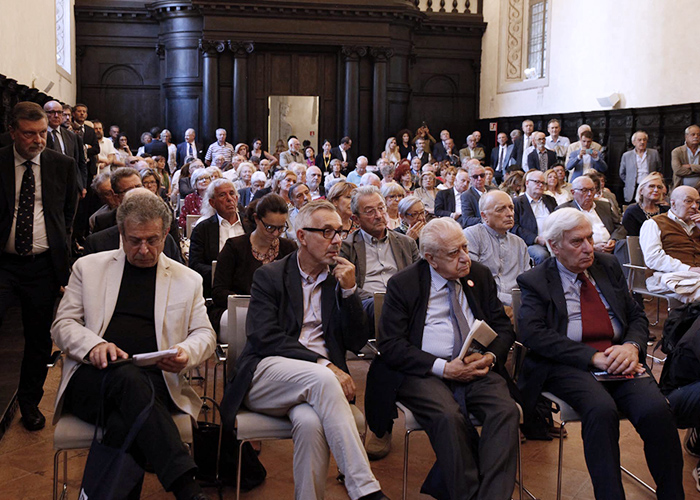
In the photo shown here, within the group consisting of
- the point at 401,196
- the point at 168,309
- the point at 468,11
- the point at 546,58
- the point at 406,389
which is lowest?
the point at 406,389

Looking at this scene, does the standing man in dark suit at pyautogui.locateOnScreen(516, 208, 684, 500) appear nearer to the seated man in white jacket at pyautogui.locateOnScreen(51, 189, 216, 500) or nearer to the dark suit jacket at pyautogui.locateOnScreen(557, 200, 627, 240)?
the seated man in white jacket at pyautogui.locateOnScreen(51, 189, 216, 500)

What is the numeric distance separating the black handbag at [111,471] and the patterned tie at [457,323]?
4.55 ft

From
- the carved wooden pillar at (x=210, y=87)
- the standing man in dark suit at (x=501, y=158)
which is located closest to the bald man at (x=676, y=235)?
the standing man in dark suit at (x=501, y=158)

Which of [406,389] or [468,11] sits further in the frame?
[468,11]

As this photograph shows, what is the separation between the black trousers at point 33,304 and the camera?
398 centimetres

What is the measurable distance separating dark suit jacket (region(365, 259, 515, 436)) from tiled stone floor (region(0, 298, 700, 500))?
48cm

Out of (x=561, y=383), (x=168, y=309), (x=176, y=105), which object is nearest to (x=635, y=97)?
(x=176, y=105)

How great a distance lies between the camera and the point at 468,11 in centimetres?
1725

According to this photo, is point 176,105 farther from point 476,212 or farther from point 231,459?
point 231,459

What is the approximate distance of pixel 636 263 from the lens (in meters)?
6.01

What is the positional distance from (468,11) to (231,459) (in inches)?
613

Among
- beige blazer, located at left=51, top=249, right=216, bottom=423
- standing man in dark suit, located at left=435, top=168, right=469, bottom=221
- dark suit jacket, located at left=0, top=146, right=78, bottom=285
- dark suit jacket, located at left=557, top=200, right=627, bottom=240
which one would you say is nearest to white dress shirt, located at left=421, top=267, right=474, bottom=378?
beige blazer, located at left=51, top=249, right=216, bottom=423

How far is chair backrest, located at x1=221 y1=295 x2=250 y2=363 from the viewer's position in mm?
3438

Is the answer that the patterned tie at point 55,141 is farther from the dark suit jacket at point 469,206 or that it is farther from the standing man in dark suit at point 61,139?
the dark suit jacket at point 469,206
